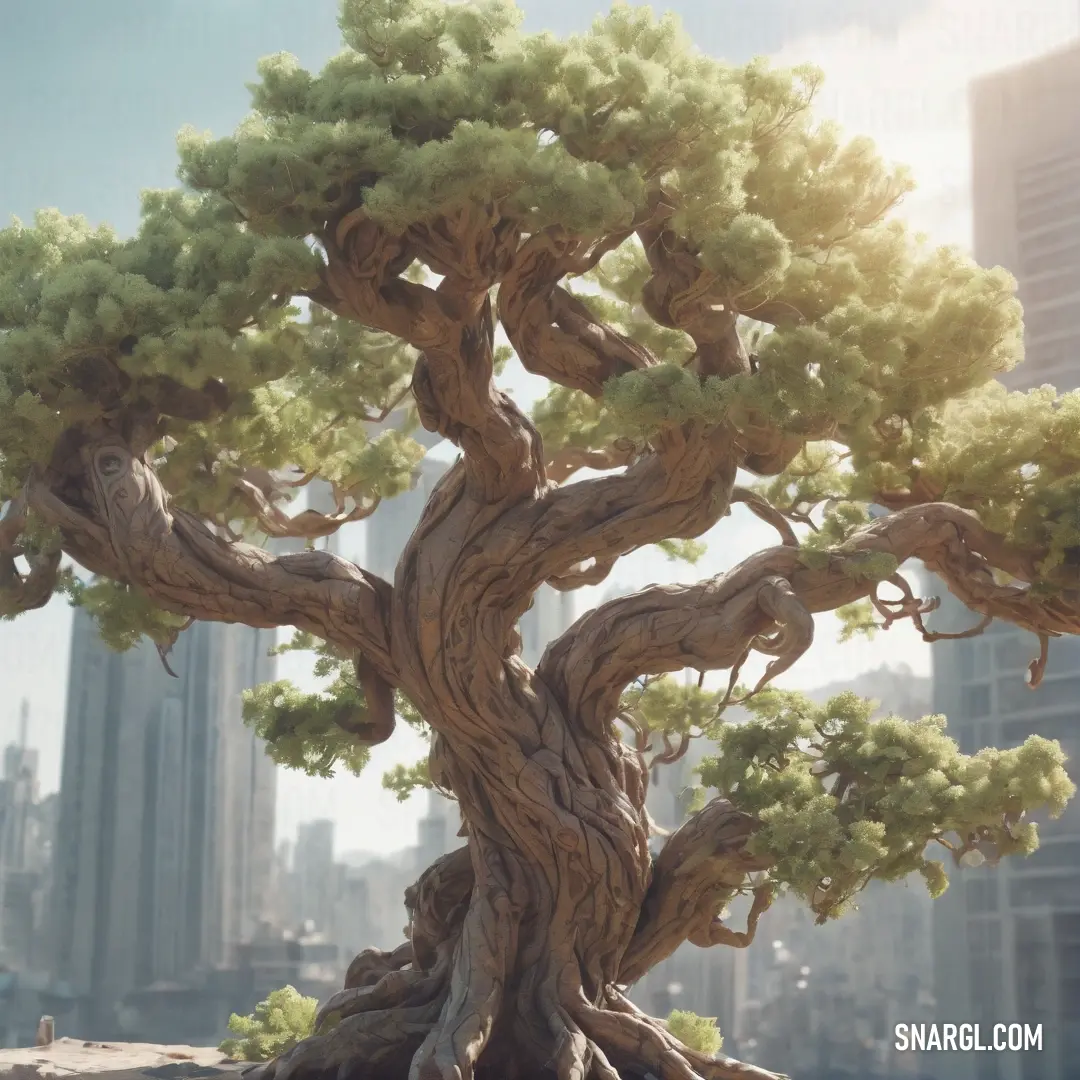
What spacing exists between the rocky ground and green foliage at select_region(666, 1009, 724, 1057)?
1.40 meters

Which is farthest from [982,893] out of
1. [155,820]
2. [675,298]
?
[675,298]

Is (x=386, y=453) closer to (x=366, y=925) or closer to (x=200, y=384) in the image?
(x=200, y=384)

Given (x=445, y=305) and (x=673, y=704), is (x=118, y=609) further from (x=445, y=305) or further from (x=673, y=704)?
(x=673, y=704)

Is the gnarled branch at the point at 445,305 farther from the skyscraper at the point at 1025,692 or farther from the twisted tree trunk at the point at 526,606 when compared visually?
the skyscraper at the point at 1025,692

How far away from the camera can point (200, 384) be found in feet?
10.2

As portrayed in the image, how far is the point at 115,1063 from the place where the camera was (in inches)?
171

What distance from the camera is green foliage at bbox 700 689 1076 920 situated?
3.29 m

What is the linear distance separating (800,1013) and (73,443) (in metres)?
5.35

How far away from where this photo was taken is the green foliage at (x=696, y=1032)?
14.3ft

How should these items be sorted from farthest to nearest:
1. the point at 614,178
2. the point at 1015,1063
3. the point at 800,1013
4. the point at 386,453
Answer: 1. the point at 800,1013
2. the point at 1015,1063
3. the point at 386,453
4. the point at 614,178

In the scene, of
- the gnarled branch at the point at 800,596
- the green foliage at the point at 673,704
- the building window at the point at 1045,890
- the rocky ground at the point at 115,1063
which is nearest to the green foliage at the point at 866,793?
the gnarled branch at the point at 800,596

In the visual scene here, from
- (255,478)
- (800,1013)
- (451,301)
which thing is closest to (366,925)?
(800,1013)

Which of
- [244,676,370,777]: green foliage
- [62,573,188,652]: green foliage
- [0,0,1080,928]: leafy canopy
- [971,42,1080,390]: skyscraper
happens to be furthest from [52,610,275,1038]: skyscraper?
[971,42,1080,390]: skyscraper

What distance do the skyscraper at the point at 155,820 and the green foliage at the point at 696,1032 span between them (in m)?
3.51
